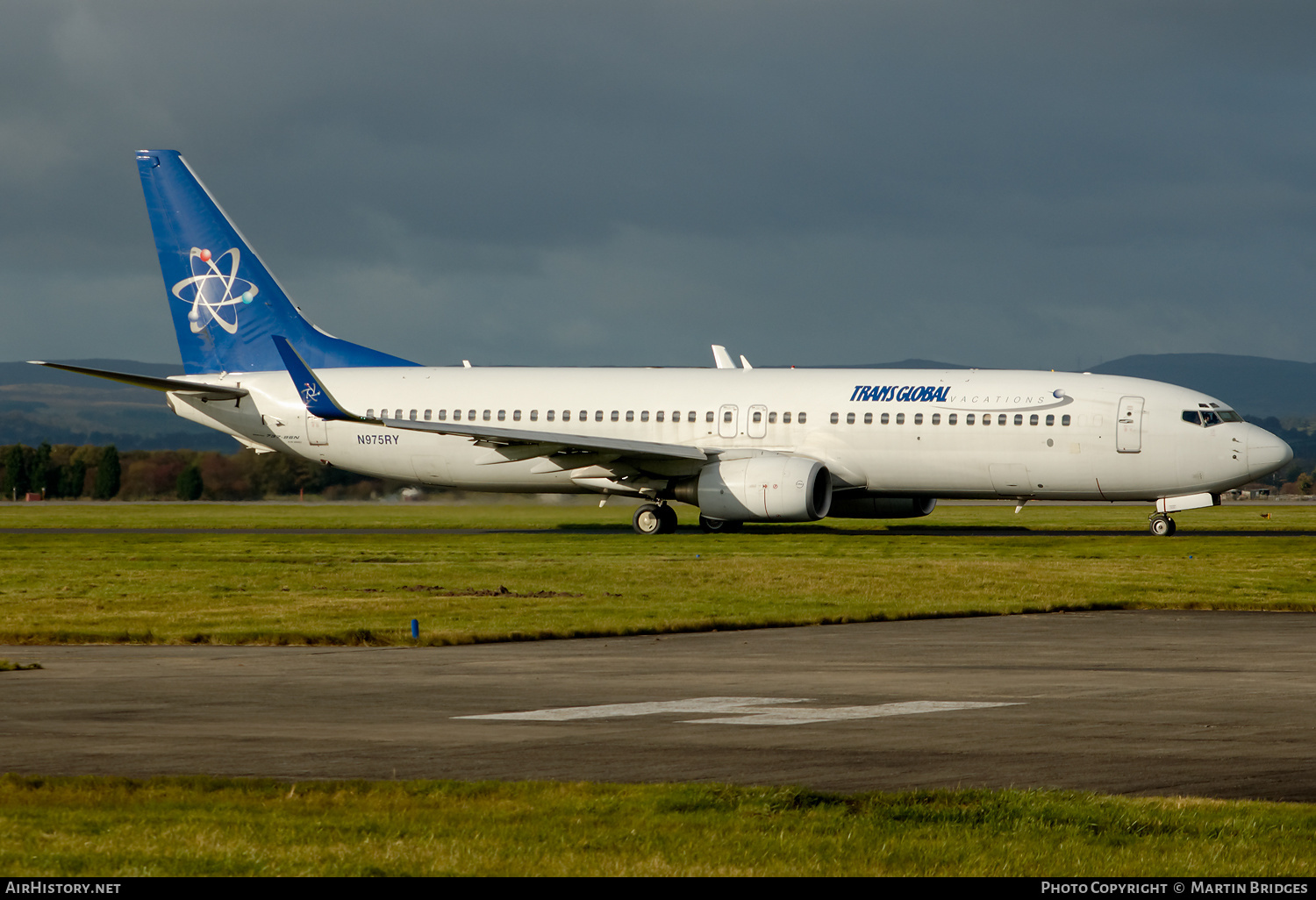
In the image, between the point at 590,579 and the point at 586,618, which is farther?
the point at 590,579

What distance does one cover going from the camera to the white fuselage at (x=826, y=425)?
36.6m

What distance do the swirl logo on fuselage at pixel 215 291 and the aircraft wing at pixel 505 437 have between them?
684 cm

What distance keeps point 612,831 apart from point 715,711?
4.67m

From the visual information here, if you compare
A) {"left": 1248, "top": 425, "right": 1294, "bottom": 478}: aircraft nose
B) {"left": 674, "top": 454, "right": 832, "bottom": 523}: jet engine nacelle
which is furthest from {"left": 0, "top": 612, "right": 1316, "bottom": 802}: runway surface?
{"left": 1248, "top": 425, "right": 1294, "bottom": 478}: aircraft nose

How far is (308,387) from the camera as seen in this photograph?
38.4m

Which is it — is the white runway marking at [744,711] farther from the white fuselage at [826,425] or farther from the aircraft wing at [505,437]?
the white fuselage at [826,425]

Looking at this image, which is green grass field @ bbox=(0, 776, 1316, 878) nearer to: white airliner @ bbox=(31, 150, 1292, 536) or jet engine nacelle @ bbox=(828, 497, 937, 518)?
white airliner @ bbox=(31, 150, 1292, 536)

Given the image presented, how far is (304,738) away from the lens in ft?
35.9

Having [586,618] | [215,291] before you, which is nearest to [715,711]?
[586,618]

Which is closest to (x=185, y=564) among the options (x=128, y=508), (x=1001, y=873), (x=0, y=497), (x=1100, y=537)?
(x=1100, y=537)

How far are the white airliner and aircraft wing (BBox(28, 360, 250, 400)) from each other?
3.3 inches

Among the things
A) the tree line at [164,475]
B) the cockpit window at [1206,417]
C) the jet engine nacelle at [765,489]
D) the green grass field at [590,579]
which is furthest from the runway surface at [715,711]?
the tree line at [164,475]

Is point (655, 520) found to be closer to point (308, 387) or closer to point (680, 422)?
point (680, 422)

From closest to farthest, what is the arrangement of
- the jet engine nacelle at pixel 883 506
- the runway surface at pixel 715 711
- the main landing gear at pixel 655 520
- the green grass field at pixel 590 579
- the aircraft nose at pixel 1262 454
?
the runway surface at pixel 715 711, the green grass field at pixel 590 579, the aircraft nose at pixel 1262 454, the main landing gear at pixel 655 520, the jet engine nacelle at pixel 883 506
